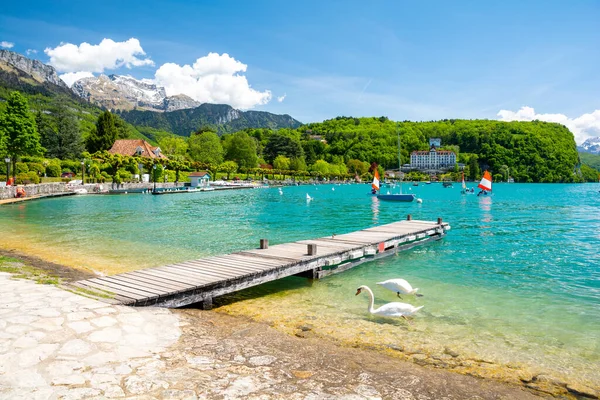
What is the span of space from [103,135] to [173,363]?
133 metres

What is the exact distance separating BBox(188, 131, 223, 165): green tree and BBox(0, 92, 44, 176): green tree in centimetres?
7867

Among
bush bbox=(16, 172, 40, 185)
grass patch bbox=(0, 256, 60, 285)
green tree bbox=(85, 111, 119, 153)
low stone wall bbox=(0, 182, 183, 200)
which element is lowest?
grass patch bbox=(0, 256, 60, 285)

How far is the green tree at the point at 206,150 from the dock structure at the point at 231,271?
13027cm

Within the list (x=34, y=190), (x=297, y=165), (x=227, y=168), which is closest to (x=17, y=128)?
(x=34, y=190)

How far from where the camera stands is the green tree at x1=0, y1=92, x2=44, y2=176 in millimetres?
62594

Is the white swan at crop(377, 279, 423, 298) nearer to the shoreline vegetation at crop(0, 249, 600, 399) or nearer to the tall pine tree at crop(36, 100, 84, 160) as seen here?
the shoreline vegetation at crop(0, 249, 600, 399)

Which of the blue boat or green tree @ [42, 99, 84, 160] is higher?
green tree @ [42, 99, 84, 160]

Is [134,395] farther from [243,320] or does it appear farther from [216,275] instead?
[216,275]

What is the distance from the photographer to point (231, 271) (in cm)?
1245

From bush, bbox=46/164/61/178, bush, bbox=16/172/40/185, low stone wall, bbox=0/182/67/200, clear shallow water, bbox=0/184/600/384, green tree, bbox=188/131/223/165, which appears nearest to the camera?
clear shallow water, bbox=0/184/600/384

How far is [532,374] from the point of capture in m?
7.68

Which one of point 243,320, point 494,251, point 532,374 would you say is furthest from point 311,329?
point 494,251

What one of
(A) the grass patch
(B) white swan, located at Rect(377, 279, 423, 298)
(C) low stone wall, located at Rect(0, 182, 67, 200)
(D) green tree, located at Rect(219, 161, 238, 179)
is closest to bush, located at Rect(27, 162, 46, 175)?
(C) low stone wall, located at Rect(0, 182, 67, 200)

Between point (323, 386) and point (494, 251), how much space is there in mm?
19124
